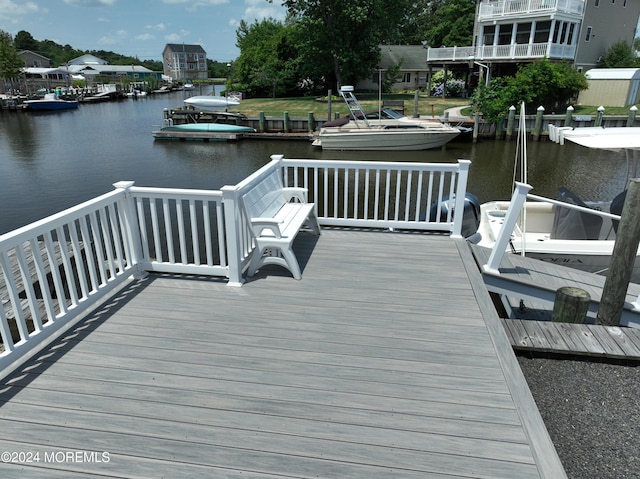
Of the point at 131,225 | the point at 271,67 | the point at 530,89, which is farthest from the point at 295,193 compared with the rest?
the point at 271,67

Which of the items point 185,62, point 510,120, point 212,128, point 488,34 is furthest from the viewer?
point 185,62

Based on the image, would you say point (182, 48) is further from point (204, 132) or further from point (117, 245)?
point (117, 245)

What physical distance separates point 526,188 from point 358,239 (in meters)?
1.90

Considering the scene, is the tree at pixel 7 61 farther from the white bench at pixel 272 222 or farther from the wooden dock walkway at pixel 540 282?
the wooden dock walkway at pixel 540 282

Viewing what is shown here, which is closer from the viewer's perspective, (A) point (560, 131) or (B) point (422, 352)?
(B) point (422, 352)

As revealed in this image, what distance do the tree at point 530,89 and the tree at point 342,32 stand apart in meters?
12.8

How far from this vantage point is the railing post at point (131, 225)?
3.99m

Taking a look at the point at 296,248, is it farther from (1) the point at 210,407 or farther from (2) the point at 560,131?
(2) the point at 560,131

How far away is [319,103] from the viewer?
31906 mm

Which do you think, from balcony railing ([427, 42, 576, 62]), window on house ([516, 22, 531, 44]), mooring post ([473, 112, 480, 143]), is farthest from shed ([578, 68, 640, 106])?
mooring post ([473, 112, 480, 143])

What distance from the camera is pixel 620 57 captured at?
28.2 meters

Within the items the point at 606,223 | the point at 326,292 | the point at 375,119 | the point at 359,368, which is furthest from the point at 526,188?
the point at 375,119

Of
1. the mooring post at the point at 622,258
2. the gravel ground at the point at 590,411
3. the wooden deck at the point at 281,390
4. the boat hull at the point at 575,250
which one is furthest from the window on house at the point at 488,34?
the gravel ground at the point at 590,411

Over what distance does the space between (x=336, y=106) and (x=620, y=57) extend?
1828 centimetres
